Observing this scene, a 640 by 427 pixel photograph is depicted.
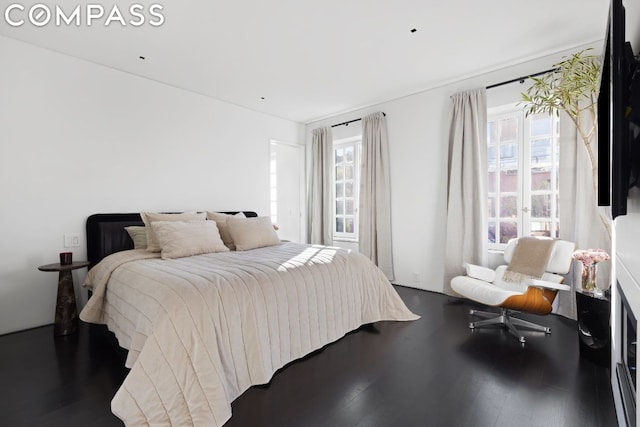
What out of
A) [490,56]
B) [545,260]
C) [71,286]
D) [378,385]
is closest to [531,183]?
[545,260]

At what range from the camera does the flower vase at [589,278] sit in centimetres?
234

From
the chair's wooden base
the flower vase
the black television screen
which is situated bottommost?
the chair's wooden base

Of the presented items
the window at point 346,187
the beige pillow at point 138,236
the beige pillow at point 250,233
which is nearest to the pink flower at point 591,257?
the beige pillow at point 250,233

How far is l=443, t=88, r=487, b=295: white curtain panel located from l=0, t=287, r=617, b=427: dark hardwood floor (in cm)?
105

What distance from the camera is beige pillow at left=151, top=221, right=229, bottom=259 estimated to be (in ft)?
9.18

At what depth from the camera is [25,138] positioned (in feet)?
9.34

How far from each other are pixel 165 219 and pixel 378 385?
2622mm

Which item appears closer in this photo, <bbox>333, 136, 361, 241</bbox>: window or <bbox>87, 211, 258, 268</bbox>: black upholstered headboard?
<bbox>87, 211, 258, 268</bbox>: black upholstered headboard

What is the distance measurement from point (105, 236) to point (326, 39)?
116 inches

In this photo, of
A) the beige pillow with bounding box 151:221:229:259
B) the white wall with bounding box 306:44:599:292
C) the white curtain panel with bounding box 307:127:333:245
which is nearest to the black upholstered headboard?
the beige pillow with bounding box 151:221:229:259

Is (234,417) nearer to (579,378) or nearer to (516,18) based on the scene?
(579,378)

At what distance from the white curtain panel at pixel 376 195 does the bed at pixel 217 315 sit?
56.5 inches

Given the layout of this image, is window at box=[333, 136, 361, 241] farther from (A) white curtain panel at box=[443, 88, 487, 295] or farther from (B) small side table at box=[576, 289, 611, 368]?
(B) small side table at box=[576, 289, 611, 368]

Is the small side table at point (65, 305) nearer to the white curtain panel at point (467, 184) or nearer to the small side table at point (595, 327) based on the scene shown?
the white curtain panel at point (467, 184)
